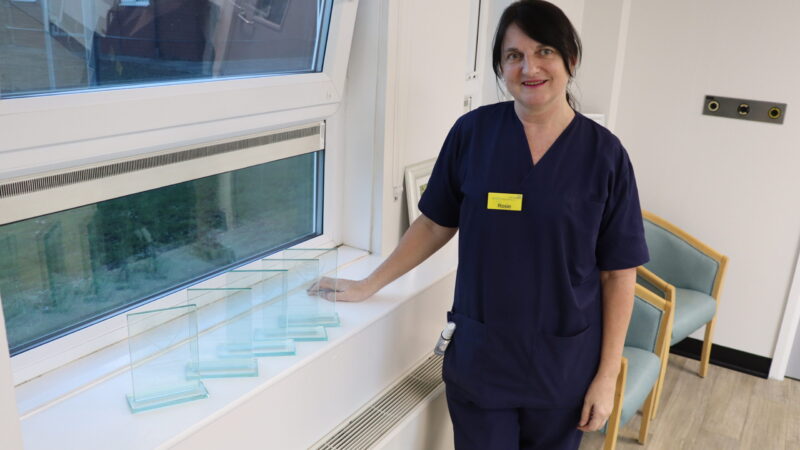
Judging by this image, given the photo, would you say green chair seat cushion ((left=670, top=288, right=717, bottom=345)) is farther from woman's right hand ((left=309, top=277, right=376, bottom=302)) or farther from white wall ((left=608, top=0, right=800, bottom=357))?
woman's right hand ((left=309, top=277, right=376, bottom=302))

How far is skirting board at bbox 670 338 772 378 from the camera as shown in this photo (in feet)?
11.5

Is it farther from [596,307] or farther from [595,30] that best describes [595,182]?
[595,30]

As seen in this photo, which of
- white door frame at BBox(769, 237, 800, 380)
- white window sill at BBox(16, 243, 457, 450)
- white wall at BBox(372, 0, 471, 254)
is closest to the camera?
white window sill at BBox(16, 243, 457, 450)

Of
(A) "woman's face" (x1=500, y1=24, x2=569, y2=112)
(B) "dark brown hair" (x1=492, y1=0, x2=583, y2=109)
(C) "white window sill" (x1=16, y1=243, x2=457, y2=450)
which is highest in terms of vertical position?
(B) "dark brown hair" (x1=492, y1=0, x2=583, y2=109)

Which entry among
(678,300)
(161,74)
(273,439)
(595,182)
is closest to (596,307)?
(595,182)

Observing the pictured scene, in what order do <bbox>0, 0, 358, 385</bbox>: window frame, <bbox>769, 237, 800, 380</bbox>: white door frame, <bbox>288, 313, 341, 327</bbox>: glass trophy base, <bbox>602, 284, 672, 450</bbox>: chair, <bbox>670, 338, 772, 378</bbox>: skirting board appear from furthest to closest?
<bbox>670, 338, 772, 378</bbox>: skirting board → <bbox>769, 237, 800, 380</bbox>: white door frame → <bbox>602, 284, 672, 450</bbox>: chair → <bbox>288, 313, 341, 327</bbox>: glass trophy base → <bbox>0, 0, 358, 385</bbox>: window frame

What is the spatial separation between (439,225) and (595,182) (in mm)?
430

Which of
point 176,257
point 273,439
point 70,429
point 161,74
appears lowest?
point 273,439

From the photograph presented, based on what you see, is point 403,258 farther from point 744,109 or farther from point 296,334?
point 744,109

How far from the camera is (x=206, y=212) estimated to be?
5.78ft

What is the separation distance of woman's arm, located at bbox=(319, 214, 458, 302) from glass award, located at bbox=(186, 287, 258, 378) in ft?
0.89

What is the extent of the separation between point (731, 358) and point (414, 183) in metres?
2.32

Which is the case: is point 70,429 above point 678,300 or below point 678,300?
above

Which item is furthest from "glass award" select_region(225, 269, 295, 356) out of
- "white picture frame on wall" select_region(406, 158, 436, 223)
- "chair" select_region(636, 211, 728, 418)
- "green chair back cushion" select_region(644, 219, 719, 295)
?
"green chair back cushion" select_region(644, 219, 719, 295)
